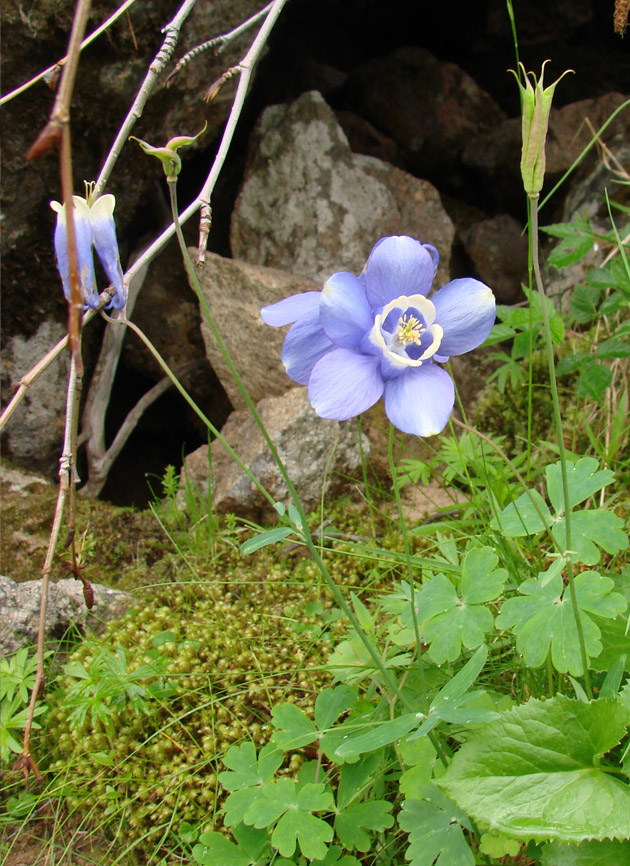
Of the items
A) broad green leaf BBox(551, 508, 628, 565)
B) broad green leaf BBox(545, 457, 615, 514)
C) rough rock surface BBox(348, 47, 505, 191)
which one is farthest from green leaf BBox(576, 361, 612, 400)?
rough rock surface BBox(348, 47, 505, 191)

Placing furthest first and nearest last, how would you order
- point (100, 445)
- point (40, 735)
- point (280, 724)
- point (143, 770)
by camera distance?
point (100, 445) < point (40, 735) < point (143, 770) < point (280, 724)

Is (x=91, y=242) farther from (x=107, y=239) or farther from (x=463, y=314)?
(x=463, y=314)

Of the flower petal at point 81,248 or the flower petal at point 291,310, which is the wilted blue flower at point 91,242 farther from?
the flower petal at point 291,310

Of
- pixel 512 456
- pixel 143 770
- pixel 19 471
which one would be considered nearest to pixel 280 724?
pixel 143 770

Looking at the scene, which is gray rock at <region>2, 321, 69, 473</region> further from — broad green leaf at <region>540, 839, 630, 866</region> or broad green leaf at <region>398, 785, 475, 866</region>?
broad green leaf at <region>540, 839, 630, 866</region>

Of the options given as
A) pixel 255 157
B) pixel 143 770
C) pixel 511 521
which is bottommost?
pixel 143 770

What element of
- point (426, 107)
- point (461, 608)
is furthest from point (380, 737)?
point (426, 107)

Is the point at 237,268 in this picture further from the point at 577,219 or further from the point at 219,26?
the point at 577,219
